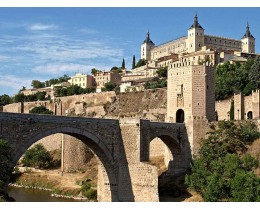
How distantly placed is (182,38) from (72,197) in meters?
66.4

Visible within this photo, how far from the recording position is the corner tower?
8866cm

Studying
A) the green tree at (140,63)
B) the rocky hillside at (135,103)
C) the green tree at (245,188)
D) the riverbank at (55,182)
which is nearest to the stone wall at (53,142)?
the riverbank at (55,182)

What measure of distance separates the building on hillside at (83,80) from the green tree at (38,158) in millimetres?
49329

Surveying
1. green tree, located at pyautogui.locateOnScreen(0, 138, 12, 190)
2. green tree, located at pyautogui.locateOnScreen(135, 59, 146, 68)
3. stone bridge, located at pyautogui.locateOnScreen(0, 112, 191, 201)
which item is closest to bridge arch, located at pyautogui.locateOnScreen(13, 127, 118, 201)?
stone bridge, located at pyautogui.locateOnScreen(0, 112, 191, 201)

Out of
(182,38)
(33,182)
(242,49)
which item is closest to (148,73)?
(182,38)

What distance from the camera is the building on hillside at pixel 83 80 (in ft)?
304

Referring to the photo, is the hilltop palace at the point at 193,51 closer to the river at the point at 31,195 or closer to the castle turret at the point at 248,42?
the castle turret at the point at 248,42

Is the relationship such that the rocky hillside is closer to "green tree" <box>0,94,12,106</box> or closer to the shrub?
the shrub

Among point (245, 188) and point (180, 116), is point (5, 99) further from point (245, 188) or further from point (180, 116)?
point (245, 188)

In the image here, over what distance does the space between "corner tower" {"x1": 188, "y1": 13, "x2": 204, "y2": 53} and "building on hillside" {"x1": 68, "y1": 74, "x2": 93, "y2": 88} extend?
64.2 feet

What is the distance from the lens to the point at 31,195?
35.0m

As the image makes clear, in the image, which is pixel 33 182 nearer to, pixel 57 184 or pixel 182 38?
pixel 57 184

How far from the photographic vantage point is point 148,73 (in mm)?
83812

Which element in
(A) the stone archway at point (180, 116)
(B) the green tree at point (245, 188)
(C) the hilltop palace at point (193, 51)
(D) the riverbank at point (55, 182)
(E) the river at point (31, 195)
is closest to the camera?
(B) the green tree at point (245, 188)
